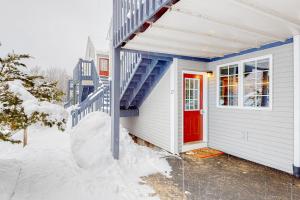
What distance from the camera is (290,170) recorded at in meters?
3.76

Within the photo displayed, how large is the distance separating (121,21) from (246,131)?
3908mm

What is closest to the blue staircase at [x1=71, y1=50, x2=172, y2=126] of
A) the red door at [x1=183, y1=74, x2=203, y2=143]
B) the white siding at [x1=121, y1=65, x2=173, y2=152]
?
the white siding at [x1=121, y1=65, x2=173, y2=152]

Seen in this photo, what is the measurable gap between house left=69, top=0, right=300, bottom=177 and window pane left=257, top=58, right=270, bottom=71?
0.02 m

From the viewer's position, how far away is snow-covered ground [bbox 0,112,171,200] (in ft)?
9.03

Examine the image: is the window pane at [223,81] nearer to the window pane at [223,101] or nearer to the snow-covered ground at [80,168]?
the window pane at [223,101]

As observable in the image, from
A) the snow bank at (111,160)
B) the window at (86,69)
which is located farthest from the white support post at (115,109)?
the window at (86,69)

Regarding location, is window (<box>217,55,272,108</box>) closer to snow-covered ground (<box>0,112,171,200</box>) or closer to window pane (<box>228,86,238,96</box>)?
window pane (<box>228,86,238,96</box>)

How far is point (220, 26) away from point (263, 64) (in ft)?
6.35

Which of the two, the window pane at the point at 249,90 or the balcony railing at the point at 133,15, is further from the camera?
the window pane at the point at 249,90

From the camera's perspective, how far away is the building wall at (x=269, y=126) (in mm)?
3805

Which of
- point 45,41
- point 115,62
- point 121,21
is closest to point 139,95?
point 115,62

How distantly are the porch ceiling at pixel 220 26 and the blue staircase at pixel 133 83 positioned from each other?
764 millimetres

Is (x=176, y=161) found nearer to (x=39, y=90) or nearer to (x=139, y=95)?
(x=139, y=95)

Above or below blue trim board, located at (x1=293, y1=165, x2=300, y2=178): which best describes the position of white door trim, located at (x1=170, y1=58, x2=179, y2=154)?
above
